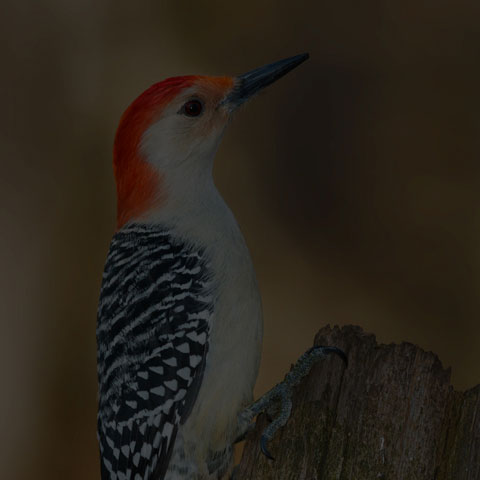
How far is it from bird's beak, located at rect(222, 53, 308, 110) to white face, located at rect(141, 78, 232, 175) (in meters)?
0.11

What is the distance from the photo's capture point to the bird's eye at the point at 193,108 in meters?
4.29

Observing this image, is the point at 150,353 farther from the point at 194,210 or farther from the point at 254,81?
the point at 254,81

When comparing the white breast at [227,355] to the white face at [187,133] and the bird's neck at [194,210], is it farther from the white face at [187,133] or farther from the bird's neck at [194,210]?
the white face at [187,133]

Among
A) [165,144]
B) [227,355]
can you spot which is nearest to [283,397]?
[227,355]

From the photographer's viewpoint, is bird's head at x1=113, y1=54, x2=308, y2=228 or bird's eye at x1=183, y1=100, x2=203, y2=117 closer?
bird's head at x1=113, y1=54, x2=308, y2=228

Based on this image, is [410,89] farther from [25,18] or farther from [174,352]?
[174,352]

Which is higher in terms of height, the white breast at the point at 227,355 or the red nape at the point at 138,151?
the red nape at the point at 138,151

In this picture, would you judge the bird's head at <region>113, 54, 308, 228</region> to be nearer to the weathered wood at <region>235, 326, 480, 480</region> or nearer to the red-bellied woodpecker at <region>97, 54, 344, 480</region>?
the red-bellied woodpecker at <region>97, 54, 344, 480</region>

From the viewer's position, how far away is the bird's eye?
4285 mm

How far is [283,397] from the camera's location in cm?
358

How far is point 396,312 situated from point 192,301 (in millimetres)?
3239

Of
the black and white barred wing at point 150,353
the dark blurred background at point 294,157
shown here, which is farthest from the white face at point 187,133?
the dark blurred background at point 294,157

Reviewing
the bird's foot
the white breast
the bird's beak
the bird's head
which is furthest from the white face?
the bird's foot

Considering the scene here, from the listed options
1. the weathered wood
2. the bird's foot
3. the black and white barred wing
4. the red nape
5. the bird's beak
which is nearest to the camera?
the weathered wood
